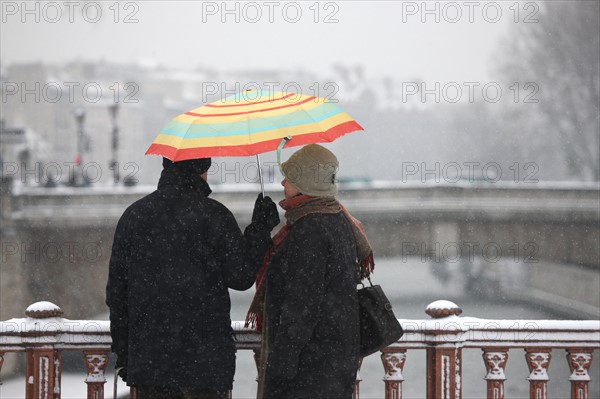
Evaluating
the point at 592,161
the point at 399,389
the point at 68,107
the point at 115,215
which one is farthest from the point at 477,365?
the point at 68,107

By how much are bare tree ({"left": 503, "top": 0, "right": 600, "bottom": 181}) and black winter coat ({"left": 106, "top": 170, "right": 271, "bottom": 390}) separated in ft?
99.2

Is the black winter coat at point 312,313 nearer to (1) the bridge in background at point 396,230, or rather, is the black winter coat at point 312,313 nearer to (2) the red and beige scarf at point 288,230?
(2) the red and beige scarf at point 288,230

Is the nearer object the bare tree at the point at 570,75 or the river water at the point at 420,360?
the river water at the point at 420,360

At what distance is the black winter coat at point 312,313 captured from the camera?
329 centimetres

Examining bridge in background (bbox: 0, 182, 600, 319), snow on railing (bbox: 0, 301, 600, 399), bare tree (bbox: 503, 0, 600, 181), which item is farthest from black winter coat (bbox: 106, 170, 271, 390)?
bare tree (bbox: 503, 0, 600, 181)

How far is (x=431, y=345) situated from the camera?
163 inches

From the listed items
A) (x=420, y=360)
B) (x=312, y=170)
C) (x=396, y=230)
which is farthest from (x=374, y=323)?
(x=396, y=230)

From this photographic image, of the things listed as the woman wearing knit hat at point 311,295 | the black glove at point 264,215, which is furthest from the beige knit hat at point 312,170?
the black glove at point 264,215

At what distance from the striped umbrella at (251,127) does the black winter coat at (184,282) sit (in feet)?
0.60

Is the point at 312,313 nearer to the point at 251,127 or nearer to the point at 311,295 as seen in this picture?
the point at 311,295

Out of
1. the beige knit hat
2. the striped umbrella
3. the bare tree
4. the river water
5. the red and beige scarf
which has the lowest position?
the river water

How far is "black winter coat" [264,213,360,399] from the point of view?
3.29m

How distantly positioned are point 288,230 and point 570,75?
30.8 m

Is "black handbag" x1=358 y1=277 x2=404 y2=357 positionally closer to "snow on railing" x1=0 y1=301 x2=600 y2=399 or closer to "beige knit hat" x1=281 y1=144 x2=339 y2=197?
"beige knit hat" x1=281 y1=144 x2=339 y2=197
